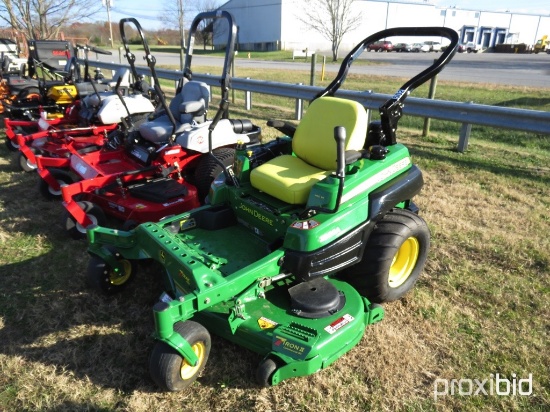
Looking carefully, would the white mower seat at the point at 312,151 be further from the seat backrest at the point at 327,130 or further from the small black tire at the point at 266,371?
the small black tire at the point at 266,371

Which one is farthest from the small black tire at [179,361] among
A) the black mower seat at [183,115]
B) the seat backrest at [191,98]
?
the seat backrest at [191,98]

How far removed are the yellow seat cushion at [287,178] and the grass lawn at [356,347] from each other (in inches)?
40.5

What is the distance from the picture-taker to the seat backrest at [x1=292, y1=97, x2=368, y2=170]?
3314 mm

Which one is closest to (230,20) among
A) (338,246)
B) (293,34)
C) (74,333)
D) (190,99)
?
(190,99)

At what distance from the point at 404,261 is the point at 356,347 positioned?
35.8 inches

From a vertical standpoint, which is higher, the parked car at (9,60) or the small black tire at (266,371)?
the parked car at (9,60)

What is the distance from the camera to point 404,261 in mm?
3516

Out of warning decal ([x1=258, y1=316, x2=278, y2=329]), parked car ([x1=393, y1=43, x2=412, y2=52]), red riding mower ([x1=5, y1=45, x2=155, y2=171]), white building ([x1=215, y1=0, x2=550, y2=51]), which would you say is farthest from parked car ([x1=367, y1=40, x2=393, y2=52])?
warning decal ([x1=258, y1=316, x2=278, y2=329])

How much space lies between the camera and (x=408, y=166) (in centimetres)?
348

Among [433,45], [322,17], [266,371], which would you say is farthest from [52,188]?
[433,45]

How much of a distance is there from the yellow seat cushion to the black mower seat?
78.1 inches

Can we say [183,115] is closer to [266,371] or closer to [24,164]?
[24,164]

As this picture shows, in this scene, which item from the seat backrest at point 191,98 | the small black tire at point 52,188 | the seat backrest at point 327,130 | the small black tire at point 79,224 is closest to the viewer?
the seat backrest at point 327,130

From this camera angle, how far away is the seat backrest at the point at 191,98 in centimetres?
533
